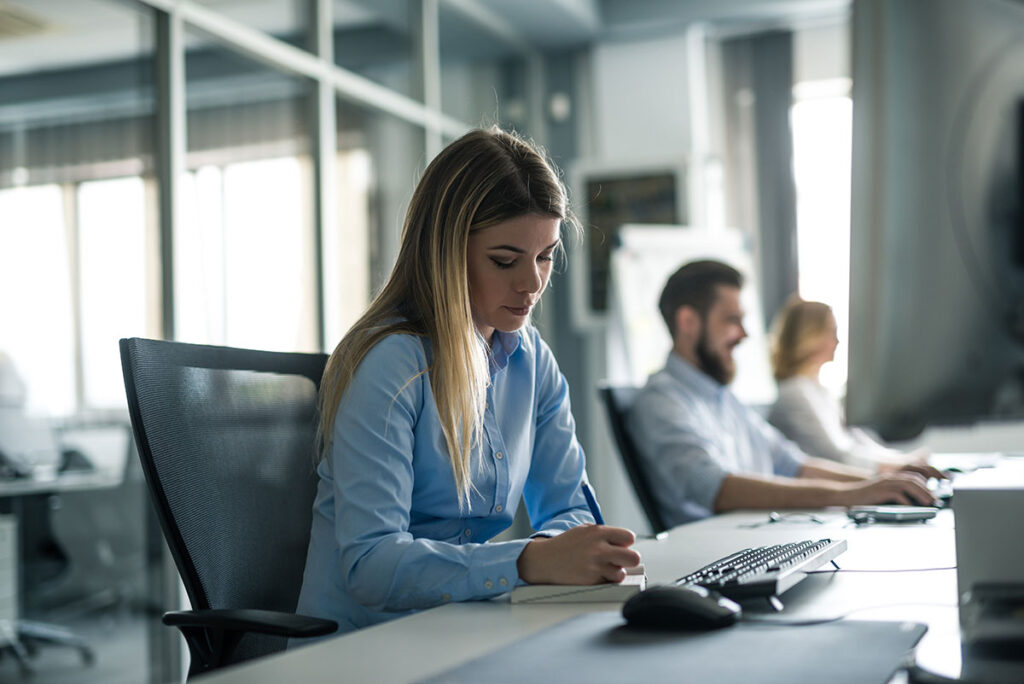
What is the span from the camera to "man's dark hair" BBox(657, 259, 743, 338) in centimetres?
241

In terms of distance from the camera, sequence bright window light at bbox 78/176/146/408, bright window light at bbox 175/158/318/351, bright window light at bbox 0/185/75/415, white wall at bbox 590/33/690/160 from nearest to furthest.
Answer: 1. bright window light at bbox 0/185/75/415
2. bright window light at bbox 78/176/146/408
3. bright window light at bbox 175/158/318/351
4. white wall at bbox 590/33/690/160

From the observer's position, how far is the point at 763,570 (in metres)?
1.05

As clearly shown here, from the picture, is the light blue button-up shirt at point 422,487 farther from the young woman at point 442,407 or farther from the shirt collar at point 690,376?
the shirt collar at point 690,376

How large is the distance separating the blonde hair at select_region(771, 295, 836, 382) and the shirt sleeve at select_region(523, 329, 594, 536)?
1.90 meters

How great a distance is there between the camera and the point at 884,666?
746 mm

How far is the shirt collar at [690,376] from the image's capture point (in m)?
2.31

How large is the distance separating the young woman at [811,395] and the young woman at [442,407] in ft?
5.84

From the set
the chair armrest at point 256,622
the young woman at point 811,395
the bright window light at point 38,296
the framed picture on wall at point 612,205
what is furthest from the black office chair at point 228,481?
the framed picture on wall at point 612,205

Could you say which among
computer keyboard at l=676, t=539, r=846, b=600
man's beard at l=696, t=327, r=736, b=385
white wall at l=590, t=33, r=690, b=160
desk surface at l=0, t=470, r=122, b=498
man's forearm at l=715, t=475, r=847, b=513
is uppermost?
white wall at l=590, t=33, r=690, b=160

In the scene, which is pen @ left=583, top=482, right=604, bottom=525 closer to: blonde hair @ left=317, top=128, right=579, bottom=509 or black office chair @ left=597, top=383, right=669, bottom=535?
blonde hair @ left=317, top=128, right=579, bottom=509

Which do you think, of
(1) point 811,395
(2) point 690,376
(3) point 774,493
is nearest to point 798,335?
(1) point 811,395

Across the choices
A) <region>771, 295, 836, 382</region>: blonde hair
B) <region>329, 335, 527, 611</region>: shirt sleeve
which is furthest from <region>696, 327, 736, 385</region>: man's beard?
<region>329, 335, 527, 611</region>: shirt sleeve

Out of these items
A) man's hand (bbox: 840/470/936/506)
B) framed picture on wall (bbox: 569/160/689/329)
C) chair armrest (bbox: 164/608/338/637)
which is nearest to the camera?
chair armrest (bbox: 164/608/338/637)

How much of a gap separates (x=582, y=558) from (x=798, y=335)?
7.99 feet
